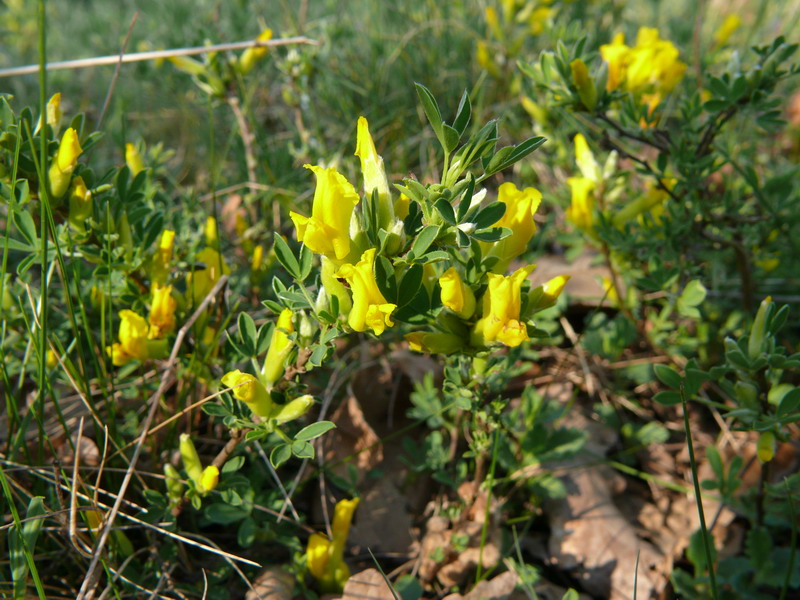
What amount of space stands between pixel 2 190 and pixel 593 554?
181 centimetres

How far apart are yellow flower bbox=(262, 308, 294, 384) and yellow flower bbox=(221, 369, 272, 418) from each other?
32mm

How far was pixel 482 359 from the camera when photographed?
53.9 inches

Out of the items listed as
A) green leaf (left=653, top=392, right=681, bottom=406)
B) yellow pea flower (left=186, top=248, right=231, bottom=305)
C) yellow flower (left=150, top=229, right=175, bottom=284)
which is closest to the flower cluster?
green leaf (left=653, top=392, right=681, bottom=406)

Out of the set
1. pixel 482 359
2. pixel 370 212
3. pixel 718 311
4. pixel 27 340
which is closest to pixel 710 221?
pixel 718 311

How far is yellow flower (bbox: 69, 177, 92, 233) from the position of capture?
4.68ft

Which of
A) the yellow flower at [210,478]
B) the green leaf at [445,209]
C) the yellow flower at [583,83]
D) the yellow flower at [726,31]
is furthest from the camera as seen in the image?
the yellow flower at [726,31]

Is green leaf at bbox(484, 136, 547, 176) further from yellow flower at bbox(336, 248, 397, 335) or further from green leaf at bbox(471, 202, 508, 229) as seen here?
yellow flower at bbox(336, 248, 397, 335)

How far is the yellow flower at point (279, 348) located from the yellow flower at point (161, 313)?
0.38 m

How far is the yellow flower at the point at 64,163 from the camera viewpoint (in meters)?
1.37

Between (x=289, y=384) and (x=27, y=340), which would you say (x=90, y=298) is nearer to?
(x=27, y=340)

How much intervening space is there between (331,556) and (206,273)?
0.86 meters

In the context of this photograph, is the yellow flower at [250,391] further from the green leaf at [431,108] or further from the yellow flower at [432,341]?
the green leaf at [431,108]

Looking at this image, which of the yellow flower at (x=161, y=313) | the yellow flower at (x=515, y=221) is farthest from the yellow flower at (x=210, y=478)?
the yellow flower at (x=515, y=221)

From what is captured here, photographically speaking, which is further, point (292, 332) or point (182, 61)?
point (182, 61)
